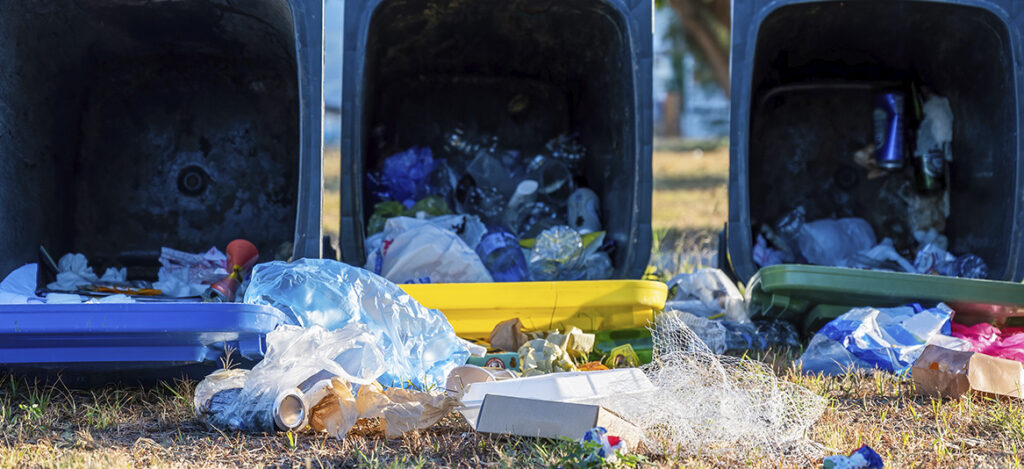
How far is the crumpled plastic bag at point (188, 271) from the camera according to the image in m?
2.89

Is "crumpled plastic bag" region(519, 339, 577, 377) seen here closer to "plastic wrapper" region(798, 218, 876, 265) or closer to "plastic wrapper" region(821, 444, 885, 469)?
"plastic wrapper" region(821, 444, 885, 469)

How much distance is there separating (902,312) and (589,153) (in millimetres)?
1252

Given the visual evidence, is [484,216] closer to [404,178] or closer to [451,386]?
[404,178]

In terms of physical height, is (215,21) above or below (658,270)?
above

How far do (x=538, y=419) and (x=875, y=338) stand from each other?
1.17 m

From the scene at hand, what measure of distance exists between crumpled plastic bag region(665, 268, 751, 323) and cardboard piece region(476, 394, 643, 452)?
1.24 metres

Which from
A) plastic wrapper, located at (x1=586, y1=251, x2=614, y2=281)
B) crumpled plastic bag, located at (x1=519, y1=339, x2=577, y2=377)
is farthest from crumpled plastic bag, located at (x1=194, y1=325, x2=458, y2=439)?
plastic wrapper, located at (x1=586, y1=251, x2=614, y2=281)

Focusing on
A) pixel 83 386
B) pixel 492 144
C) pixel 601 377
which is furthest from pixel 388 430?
pixel 492 144

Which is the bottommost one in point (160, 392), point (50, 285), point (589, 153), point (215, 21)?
point (160, 392)

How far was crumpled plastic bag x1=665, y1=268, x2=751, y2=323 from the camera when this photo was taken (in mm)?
2982

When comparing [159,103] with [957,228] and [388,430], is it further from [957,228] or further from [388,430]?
[957,228]

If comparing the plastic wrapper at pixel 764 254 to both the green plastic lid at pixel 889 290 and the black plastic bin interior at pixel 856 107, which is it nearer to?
the black plastic bin interior at pixel 856 107

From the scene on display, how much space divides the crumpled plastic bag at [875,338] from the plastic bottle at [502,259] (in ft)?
2.93

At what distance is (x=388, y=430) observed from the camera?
1.89 meters
